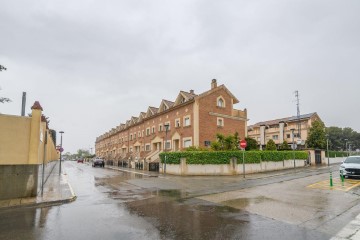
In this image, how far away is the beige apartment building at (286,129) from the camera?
5775cm

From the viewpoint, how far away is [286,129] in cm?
6194

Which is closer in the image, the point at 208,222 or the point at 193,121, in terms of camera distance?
the point at 208,222

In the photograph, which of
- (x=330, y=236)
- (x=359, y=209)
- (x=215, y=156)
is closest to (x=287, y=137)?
(x=215, y=156)

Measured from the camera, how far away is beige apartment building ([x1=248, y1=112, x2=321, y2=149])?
5775 cm

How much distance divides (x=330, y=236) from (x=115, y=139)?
217ft

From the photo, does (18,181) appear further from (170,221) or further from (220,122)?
(220,122)

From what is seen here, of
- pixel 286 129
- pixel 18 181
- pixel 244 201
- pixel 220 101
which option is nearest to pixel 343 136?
pixel 286 129

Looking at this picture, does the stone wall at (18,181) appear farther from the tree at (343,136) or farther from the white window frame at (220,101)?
the tree at (343,136)

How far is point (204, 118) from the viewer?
30.9 metres

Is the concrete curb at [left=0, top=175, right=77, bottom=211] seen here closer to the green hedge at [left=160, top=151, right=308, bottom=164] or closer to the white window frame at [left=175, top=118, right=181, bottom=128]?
the green hedge at [left=160, top=151, right=308, bottom=164]

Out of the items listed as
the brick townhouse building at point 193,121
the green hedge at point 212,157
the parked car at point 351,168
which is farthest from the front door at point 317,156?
the parked car at point 351,168

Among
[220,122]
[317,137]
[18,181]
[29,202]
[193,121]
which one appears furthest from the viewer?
[317,137]

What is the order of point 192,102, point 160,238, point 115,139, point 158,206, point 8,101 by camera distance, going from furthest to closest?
1. point 115,139
2. point 192,102
3. point 8,101
4. point 158,206
5. point 160,238

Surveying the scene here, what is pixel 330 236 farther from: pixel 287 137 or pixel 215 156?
pixel 287 137
